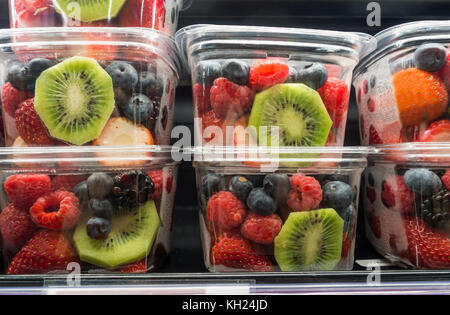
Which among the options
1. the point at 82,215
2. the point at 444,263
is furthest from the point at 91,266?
the point at 444,263

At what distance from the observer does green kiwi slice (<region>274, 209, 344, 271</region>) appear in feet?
2.63

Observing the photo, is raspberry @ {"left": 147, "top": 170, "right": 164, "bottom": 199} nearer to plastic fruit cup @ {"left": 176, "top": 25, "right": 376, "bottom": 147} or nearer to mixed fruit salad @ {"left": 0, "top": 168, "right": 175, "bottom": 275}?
mixed fruit salad @ {"left": 0, "top": 168, "right": 175, "bottom": 275}

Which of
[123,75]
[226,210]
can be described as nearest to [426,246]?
[226,210]

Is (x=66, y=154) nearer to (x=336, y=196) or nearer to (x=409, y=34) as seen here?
(x=336, y=196)

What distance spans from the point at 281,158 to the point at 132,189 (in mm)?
337

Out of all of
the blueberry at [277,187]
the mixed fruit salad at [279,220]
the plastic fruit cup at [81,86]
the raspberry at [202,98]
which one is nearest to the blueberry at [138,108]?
the plastic fruit cup at [81,86]

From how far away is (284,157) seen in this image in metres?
0.83

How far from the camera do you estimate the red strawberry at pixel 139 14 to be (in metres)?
0.94

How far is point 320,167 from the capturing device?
33.4 inches

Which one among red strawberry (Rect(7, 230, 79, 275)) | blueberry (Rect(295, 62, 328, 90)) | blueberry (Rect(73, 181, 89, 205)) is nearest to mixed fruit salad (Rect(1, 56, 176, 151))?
blueberry (Rect(73, 181, 89, 205))

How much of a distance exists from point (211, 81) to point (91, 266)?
1.64 ft

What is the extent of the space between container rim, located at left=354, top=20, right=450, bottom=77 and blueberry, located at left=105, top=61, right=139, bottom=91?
2.13 ft
